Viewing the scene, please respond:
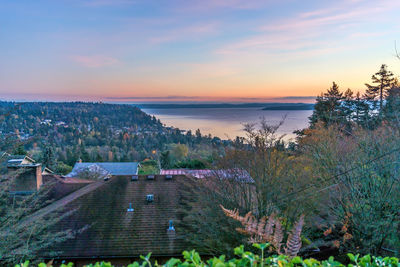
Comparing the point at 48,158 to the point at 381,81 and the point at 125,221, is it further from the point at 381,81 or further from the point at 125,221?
the point at 381,81

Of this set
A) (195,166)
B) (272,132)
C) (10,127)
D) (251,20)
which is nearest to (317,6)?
(251,20)

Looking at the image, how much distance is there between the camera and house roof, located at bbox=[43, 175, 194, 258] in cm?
793

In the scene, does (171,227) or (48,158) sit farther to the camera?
(48,158)

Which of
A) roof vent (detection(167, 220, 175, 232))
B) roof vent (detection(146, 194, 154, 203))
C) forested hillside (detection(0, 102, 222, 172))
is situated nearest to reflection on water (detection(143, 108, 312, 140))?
roof vent (detection(167, 220, 175, 232))

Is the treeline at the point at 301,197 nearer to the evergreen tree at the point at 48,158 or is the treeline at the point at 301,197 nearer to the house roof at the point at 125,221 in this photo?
the house roof at the point at 125,221

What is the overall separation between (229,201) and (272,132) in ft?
9.22

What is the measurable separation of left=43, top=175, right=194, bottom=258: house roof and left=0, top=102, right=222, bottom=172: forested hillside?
43.5 feet

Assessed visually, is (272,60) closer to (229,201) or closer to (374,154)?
(374,154)

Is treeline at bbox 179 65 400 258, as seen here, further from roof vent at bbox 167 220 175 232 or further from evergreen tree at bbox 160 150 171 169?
evergreen tree at bbox 160 150 171 169

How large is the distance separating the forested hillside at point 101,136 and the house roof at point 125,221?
1325cm

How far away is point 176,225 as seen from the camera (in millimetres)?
8977

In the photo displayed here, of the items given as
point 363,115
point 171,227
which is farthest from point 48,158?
point 363,115

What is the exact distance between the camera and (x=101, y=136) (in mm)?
74500

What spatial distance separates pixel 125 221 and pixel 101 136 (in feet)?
233
